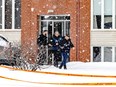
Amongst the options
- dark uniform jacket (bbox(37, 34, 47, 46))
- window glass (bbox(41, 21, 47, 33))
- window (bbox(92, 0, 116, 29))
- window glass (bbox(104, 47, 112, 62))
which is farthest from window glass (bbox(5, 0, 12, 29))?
window glass (bbox(104, 47, 112, 62))

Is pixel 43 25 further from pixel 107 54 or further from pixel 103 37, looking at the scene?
pixel 107 54

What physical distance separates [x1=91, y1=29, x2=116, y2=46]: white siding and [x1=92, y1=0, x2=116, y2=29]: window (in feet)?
1.03

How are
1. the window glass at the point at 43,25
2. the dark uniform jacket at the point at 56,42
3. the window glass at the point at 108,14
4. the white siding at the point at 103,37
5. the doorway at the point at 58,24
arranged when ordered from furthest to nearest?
the window glass at the point at 43,25
the doorway at the point at 58,24
the window glass at the point at 108,14
the white siding at the point at 103,37
the dark uniform jacket at the point at 56,42

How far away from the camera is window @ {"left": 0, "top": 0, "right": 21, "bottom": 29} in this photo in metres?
26.1

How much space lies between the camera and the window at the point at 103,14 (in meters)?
25.0

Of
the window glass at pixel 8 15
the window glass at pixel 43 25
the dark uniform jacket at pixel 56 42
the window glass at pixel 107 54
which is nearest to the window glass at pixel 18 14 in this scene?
the window glass at pixel 8 15

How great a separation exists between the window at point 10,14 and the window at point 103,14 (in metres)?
4.50

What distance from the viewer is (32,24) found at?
25594 mm

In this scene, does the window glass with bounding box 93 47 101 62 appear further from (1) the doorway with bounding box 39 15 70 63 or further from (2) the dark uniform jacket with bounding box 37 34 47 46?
(2) the dark uniform jacket with bounding box 37 34 47 46

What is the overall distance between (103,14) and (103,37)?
1.32 meters

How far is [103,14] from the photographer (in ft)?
82.3

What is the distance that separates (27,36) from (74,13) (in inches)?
121

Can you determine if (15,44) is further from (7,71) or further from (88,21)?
(88,21)

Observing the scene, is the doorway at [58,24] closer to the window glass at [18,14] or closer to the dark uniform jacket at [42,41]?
the window glass at [18,14]
